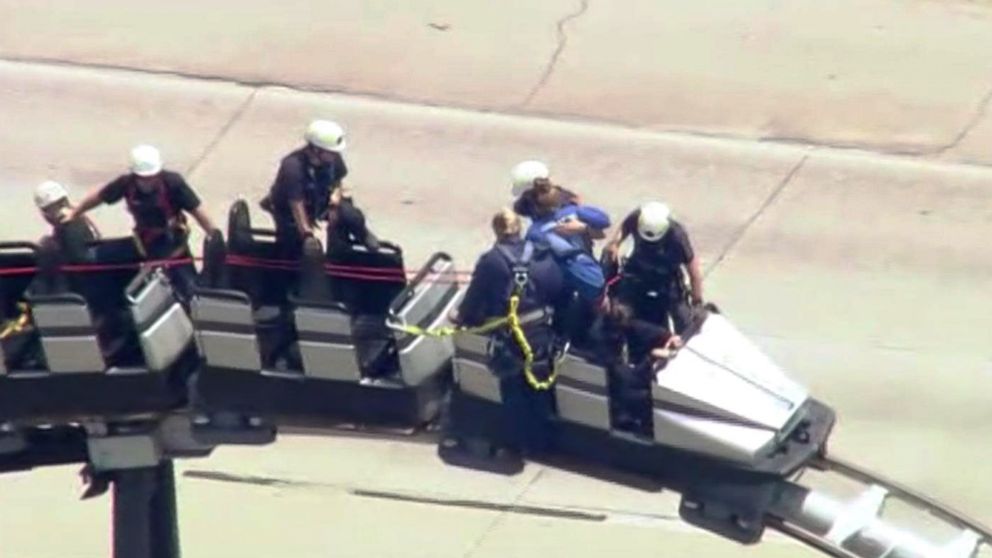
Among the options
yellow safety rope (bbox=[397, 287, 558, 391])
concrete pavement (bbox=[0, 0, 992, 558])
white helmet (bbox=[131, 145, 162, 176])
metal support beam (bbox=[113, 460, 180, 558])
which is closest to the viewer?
yellow safety rope (bbox=[397, 287, 558, 391])

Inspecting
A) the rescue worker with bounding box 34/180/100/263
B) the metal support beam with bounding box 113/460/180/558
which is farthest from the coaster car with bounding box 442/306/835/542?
the rescue worker with bounding box 34/180/100/263

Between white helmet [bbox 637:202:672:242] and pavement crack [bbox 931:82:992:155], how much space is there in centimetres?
1035

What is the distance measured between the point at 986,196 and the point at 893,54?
9.26ft

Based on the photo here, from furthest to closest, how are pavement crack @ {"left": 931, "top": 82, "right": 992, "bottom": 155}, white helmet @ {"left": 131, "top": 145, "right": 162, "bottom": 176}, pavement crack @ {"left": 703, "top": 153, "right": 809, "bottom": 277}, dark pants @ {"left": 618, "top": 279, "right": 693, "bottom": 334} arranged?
pavement crack @ {"left": 931, "top": 82, "right": 992, "bottom": 155}, pavement crack @ {"left": 703, "top": 153, "right": 809, "bottom": 277}, white helmet @ {"left": 131, "top": 145, "right": 162, "bottom": 176}, dark pants @ {"left": 618, "top": 279, "right": 693, "bottom": 334}

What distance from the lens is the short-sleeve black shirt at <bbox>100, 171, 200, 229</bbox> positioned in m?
17.2

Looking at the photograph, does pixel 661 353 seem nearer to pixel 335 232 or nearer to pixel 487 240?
pixel 335 232

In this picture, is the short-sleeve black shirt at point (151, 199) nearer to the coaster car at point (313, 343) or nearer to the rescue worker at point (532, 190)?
the coaster car at point (313, 343)

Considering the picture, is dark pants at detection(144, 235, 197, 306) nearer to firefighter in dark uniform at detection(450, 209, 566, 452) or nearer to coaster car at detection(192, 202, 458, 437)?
coaster car at detection(192, 202, 458, 437)

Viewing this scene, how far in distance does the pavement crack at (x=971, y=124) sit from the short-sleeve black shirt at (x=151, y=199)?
11.0 m

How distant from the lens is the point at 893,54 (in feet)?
91.6

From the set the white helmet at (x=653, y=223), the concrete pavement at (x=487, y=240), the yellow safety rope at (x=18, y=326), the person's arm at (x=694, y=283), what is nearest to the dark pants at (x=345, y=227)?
the white helmet at (x=653, y=223)

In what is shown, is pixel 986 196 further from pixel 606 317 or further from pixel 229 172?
pixel 606 317

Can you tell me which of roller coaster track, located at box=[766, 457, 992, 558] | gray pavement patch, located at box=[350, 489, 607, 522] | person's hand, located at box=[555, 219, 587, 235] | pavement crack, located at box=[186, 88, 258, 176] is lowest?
pavement crack, located at box=[186, 88, 258, 176]

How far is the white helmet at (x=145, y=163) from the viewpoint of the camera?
671 inches
